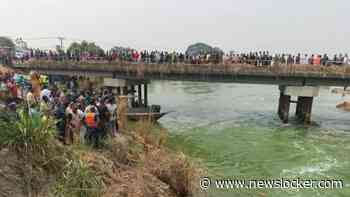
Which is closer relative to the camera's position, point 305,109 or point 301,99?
point 305,109

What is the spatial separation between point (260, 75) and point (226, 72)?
2.70m

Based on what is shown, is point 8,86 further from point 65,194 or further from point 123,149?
point 65,194

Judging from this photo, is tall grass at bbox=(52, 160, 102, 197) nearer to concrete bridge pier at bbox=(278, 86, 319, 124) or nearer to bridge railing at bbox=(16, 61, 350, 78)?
bridge railing at bbox=(16, 61, 350, 78)

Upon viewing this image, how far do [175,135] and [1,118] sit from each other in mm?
12565

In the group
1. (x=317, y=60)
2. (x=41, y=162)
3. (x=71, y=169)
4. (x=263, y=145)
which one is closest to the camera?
(x=71, y=169)

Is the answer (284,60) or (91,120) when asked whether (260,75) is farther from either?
(91,120)

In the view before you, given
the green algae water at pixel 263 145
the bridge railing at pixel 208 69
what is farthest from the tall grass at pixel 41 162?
the bridge railing at pixel 208 69

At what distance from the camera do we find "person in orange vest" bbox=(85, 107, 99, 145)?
924 cm

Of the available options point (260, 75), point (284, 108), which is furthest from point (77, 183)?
point (284, 108)

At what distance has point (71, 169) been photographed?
21.7 feet

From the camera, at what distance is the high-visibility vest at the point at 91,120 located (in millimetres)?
9219

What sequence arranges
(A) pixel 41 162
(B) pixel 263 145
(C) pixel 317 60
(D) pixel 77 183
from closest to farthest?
(D) pixel 77 183, (A) pixel 41 162, (B) pixel 263 145, (C) pixel 317 60

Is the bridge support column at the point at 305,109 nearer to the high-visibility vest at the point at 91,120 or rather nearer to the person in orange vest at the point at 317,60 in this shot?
the person in orange vest at the point at 317,60

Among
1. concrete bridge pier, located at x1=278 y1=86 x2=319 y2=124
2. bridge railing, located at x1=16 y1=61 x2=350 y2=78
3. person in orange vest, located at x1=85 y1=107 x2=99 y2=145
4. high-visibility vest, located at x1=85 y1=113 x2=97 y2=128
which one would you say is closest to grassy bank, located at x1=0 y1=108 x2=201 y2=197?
person in orange vest, located at x1=85 y1=107 x2=99 y2=145
